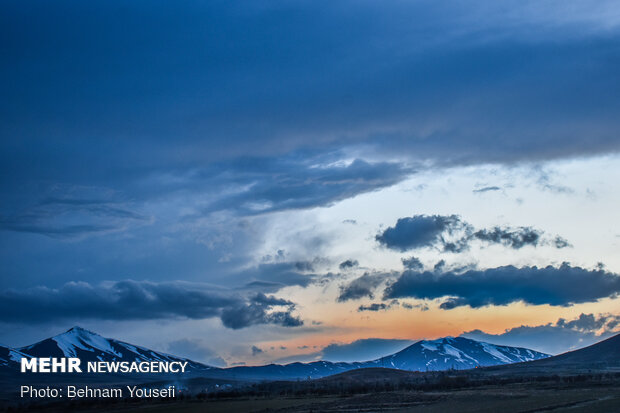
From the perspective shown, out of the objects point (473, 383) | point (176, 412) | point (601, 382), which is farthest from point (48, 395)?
point (601, 382)

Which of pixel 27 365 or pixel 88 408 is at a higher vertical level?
pixel 27 365

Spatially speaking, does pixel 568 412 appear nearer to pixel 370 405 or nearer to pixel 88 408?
pixel 370 405

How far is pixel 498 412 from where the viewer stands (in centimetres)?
6294

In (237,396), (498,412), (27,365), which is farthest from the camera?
(237,396)

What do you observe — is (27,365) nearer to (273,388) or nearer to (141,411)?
(141,411)

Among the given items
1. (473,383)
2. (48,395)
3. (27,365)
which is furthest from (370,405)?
(48,395)

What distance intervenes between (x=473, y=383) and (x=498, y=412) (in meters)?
79.7

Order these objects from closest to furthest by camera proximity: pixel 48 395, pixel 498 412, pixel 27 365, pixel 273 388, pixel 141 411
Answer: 1. pixel 498 412
2. pixel 141 411
3. pixel 27 365
4. pixel 273 388
5. pixel 48 395

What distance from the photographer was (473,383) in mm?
138625

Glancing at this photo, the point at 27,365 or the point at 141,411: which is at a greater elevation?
the point at 27,365

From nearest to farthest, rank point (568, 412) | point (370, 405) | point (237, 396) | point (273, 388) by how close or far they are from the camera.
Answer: point (568, 412), point (370, 405), point (237, 396), point (273, 388)

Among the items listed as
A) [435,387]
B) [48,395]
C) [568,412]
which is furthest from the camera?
[48,395]

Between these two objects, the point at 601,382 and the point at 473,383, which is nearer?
the point at 601,382

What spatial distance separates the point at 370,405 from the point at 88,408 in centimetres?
6456
